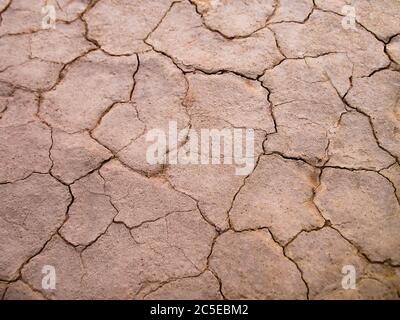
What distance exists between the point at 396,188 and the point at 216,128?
37.7 inches

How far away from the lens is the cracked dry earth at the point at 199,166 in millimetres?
1725

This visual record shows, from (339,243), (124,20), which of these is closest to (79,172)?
(124,20)

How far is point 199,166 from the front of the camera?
192 cm

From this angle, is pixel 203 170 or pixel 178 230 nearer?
pixel 178 230

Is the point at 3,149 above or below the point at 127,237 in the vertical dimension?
above

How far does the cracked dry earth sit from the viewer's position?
5.66ft

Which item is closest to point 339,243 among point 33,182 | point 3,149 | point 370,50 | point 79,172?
point 370,50

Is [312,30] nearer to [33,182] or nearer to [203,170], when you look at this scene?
[203,170]

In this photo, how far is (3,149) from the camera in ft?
6.49
